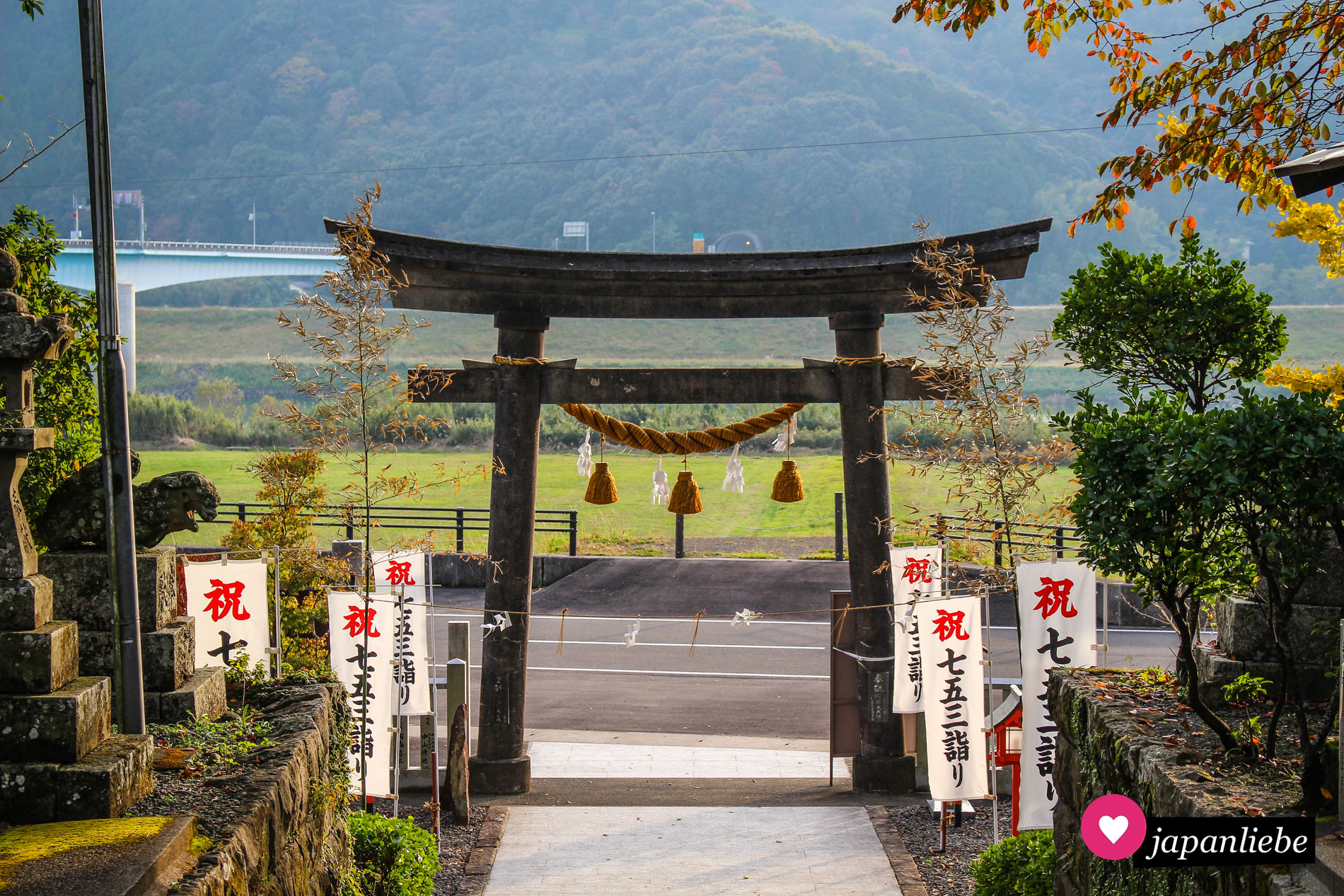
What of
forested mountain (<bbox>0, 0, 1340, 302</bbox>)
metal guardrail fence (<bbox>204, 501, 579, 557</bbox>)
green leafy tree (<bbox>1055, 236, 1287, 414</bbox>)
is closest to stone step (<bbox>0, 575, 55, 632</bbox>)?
green leafy tree (<bbox>1055, 236, 1287, 414</bbox>)

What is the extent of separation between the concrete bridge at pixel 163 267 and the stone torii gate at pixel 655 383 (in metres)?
34.4

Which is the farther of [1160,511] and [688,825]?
[688,825]

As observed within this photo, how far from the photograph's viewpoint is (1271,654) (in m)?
4.93

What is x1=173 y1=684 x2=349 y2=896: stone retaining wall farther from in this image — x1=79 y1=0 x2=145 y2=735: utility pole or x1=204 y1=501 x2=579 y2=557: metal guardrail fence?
x1=204 y1=501 x2=579 y2=557: metal guardrail fence

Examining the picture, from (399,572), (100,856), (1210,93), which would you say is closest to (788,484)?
(399,572)

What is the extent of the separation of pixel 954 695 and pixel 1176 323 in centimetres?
330

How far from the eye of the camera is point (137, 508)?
485 cm

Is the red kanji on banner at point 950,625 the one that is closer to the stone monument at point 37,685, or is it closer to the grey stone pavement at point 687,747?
the grey stone pavement at point 687,747

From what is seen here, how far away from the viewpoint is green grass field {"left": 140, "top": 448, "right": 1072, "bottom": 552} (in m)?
23.9

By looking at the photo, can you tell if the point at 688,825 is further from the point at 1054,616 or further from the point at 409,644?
the point at 1054,616

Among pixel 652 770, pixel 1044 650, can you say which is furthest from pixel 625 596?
pixel 1044 650

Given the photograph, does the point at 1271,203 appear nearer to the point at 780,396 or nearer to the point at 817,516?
the point at 780,396

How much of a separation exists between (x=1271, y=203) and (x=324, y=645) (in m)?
9.04

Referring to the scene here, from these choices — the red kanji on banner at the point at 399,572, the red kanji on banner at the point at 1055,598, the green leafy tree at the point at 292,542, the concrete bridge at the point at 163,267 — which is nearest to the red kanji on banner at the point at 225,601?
the red kanji on banner at the point at 399,572
